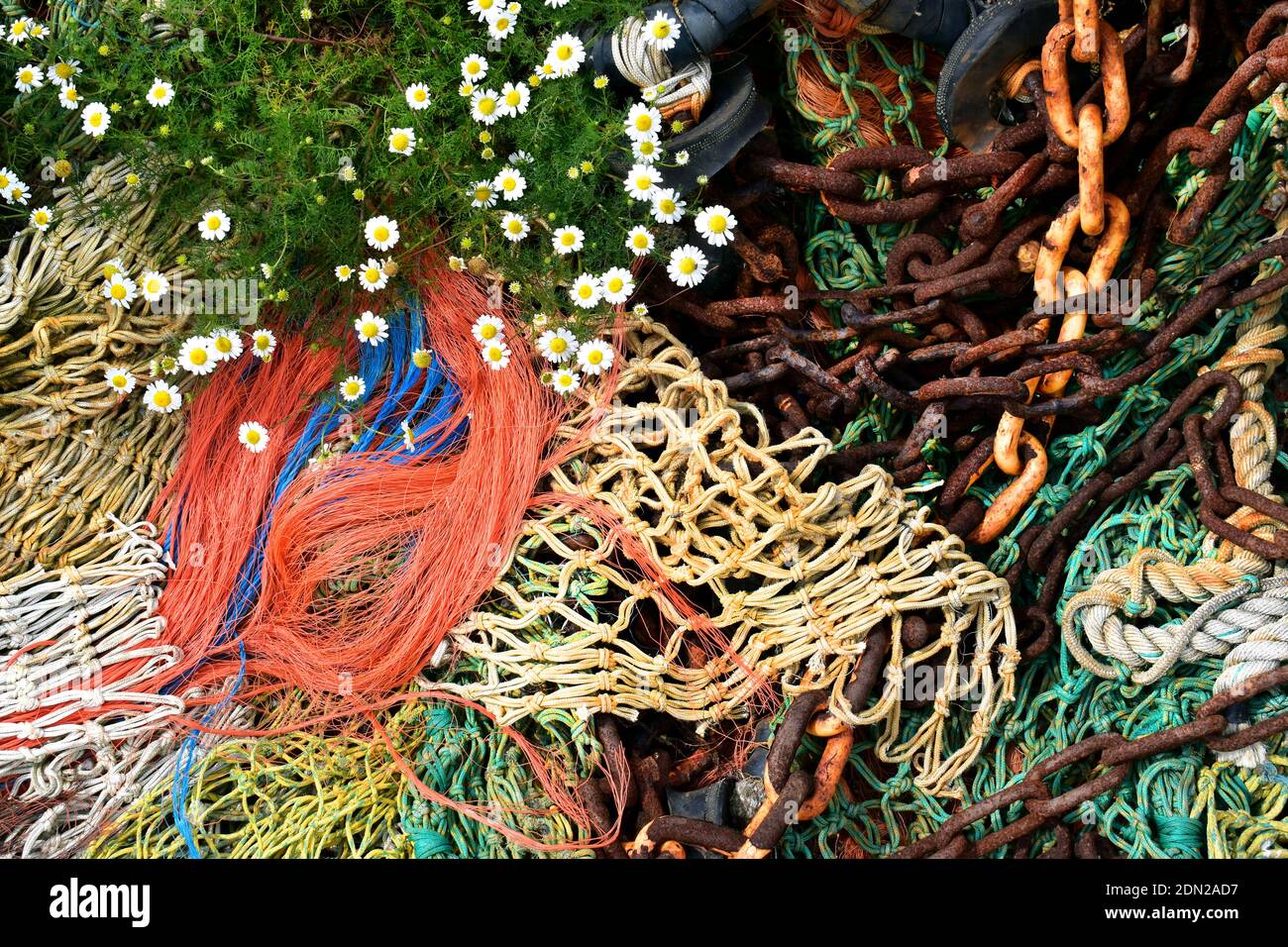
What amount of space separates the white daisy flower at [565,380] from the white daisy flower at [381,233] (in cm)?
50

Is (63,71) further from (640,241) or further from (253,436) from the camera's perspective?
(640,241)

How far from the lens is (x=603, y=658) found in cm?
255

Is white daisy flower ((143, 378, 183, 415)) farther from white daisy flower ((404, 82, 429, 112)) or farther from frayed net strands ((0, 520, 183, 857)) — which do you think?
white daisy flower ((404, 82, 429, 112))

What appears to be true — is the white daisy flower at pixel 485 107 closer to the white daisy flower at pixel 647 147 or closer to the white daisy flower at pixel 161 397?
the white daisy flower at pixel 647 147

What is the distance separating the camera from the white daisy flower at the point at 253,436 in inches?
108

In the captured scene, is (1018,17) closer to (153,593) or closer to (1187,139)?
(1187,139)

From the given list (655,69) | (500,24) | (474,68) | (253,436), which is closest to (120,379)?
(253,436)

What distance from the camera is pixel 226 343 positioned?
108 inches

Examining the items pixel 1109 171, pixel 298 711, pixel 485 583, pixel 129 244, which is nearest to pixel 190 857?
pixel 298 711

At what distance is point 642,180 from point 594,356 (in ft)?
1.41

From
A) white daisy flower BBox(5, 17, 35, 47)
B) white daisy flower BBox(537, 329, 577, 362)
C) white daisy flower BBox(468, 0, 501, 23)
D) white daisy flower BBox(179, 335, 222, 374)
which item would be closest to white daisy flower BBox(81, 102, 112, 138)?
white daisy flower BBox(5, 17, 35, 47)

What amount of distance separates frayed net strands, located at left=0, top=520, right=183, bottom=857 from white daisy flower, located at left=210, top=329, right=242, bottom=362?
0.53 meters

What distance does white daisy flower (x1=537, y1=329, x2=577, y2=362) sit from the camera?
2.74 meters

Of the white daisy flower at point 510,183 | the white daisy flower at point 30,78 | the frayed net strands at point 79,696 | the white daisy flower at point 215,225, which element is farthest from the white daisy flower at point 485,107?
the frayed net strands at point 79,696
